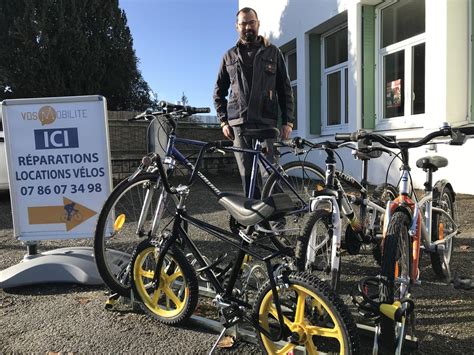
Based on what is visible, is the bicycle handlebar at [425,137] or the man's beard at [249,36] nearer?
the bicycle handlebar at [425,137]

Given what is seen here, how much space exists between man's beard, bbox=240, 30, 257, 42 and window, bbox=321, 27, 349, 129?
6.51 meters

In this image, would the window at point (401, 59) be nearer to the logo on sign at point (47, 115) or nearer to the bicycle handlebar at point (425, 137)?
the bicycle handlebar at point (425, 137)

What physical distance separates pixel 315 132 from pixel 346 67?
186 cm

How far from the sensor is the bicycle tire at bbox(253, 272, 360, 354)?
6.66 ft

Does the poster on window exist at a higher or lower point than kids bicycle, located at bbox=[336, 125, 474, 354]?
higher

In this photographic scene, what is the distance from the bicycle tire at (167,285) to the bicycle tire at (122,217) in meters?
0.16

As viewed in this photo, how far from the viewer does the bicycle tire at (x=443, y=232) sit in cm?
327

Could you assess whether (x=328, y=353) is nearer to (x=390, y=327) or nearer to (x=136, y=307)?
(x=390, y=327)

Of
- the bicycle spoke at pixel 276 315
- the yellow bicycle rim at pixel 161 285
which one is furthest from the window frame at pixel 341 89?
the bicycle spoke at pixel 276 315

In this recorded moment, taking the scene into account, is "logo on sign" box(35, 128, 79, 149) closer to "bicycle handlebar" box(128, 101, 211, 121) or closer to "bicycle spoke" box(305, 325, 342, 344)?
"bicycle handlebar" box(128, 101, 211, 121)

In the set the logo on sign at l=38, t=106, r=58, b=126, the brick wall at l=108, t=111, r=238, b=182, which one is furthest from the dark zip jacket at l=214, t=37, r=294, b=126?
the brick wall at l=108, t=111, r=238, b=182

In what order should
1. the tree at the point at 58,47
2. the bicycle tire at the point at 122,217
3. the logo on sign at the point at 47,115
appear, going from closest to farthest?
the bicycle tire at the point at 122,217 < the logo on sign at the point at 47,115 < the tree at the point at 58,47

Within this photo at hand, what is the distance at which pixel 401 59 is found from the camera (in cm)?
859

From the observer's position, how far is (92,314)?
3189 millimetres
